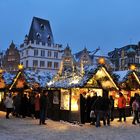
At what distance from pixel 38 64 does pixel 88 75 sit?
54.7m

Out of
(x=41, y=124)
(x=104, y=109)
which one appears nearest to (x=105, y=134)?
(x=104, y=109)

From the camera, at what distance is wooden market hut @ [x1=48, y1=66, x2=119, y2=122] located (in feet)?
65.4

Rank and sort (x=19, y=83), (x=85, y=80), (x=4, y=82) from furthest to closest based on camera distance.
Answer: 1. (x=4, y=82)
2. (x=19, y=83)
3. (x=85, y=80)

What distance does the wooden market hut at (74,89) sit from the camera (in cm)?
1994

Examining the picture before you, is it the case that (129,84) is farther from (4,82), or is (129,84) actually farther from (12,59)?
(12,59)

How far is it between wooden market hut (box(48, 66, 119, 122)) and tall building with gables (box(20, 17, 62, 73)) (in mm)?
51117

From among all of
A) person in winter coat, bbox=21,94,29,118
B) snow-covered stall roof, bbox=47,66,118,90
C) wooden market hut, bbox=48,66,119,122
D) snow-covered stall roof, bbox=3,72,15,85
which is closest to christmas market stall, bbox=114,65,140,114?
wooden market hut, bbox=48,66,119,122

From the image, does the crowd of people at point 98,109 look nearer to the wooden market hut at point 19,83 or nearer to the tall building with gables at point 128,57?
the wooden market hut at point 19,83

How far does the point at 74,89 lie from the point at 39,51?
56609 mm

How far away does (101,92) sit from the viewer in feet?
71.1

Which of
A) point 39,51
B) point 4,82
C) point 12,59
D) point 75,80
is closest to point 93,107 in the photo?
point 75,80

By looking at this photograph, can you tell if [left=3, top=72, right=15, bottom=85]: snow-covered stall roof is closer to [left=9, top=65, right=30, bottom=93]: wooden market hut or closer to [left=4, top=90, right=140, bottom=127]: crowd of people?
[left=9, top=65, right=30, bottom=93]: wooden market hut

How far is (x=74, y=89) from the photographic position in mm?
20078

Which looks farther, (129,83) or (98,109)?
(129,83)
